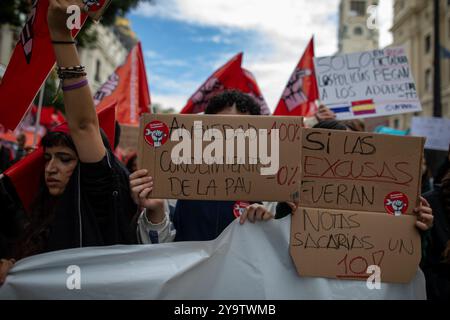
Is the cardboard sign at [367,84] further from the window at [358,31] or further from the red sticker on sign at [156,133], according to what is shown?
the window at [358,31]

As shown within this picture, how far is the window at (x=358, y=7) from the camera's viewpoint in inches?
3678

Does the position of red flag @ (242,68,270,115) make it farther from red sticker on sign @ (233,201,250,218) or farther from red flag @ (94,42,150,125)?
red sticker on sign @ (233,201,250,218)

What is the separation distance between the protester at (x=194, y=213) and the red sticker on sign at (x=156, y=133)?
0.13m

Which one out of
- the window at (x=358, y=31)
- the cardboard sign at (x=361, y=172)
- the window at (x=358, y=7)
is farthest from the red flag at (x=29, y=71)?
the window at (x=358, y=7)

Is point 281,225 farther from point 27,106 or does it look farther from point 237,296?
point 27,106

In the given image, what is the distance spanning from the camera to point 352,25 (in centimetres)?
9044

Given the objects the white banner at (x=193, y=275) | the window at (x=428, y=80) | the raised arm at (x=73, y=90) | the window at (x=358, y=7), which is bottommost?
the white banner at (x=193, y=275)

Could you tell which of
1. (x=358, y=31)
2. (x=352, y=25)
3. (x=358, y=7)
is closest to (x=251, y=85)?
(x=352, y=25)

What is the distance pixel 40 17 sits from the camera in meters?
2.00

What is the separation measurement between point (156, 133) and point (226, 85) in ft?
11.2

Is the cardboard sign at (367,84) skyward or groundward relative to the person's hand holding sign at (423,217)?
skyward

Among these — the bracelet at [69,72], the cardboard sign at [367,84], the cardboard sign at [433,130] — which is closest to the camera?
the bracelet at [69,72]

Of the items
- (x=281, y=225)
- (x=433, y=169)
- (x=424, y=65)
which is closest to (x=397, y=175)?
(x=281, y=225)

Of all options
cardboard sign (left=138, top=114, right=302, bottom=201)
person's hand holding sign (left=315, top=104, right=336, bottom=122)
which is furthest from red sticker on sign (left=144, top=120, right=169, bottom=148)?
person's hand holding sign (left=315, top=104, right=336, bottom=122)
